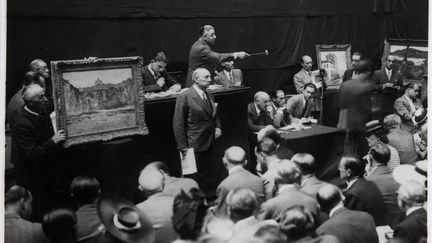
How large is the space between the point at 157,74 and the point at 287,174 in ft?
9.03

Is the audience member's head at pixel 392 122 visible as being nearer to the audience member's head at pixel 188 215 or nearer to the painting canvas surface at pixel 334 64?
the painting canvas surface at pixel 334 64

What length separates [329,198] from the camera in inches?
182

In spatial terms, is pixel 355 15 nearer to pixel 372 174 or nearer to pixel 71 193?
pixel 372 174

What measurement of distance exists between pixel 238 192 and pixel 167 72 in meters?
3.17

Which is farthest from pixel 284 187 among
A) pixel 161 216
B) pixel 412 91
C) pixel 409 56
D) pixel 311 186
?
pixel 409 56

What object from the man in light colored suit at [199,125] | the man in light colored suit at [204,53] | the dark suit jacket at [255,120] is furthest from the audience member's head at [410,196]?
the man in light colored suit at [204,53]

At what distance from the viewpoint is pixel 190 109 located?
592cm

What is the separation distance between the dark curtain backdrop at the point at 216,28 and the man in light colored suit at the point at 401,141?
1242 mm

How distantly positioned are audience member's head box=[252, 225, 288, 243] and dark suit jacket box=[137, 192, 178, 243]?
0.73 metres

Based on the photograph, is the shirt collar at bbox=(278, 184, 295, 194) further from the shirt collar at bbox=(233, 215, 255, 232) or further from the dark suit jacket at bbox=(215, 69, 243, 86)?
the dark suit jacket at bbox=(215, 69, 243, 86)

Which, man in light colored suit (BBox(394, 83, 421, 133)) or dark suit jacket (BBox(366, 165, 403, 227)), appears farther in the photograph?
man in light colored suit (BBox(394, 83, 421, 133))

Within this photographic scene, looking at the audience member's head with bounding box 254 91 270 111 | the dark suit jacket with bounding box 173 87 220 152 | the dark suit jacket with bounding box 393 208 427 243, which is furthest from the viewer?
the audience member's head with bounding box 254 91 270 111

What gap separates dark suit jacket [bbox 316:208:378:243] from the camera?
4.43 m

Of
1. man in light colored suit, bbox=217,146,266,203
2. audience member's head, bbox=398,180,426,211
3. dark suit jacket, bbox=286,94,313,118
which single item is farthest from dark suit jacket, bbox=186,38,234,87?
audience member's head, bbox=398,180,426,211
